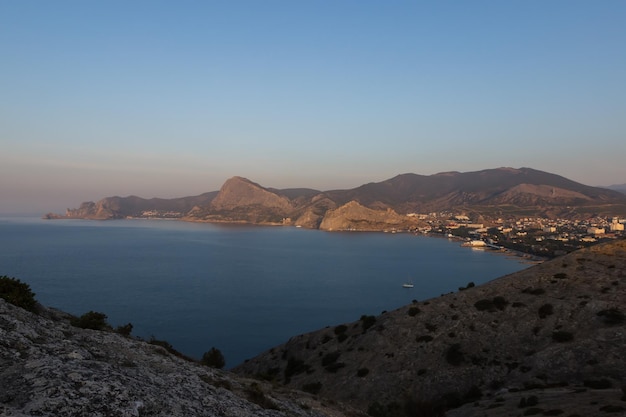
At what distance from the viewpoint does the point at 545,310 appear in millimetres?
46000

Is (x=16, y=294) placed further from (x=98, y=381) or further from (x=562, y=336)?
(x=562, y=336)

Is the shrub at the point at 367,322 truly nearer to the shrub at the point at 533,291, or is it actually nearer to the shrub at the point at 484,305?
the shrub at the point at 484,305

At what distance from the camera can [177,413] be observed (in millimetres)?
9906

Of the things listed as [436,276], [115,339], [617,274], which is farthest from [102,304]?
[436,276]

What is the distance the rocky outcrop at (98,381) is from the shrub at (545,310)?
39.0 meters

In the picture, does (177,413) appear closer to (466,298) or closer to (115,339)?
(115,339)

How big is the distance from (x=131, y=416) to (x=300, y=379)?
4033 centimetres

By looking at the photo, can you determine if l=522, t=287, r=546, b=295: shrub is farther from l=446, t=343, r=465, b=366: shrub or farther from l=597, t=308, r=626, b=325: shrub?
l=446, t=343, r=465, b=366: shrub

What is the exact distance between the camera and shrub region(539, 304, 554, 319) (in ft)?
149

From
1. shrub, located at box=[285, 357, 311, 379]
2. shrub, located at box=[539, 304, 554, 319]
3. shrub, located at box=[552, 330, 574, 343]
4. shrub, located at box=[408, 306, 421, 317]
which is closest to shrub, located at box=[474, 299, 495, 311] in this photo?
shrub, located at box=[539, 304, 554, 319]

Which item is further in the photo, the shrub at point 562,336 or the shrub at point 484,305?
the shrub at point 484,305

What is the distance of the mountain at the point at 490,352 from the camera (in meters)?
32.1

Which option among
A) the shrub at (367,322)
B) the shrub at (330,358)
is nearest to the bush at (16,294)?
the shrub at (330,358)

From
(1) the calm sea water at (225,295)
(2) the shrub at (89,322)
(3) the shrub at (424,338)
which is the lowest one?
(1) the calm sea water at (225,295)
